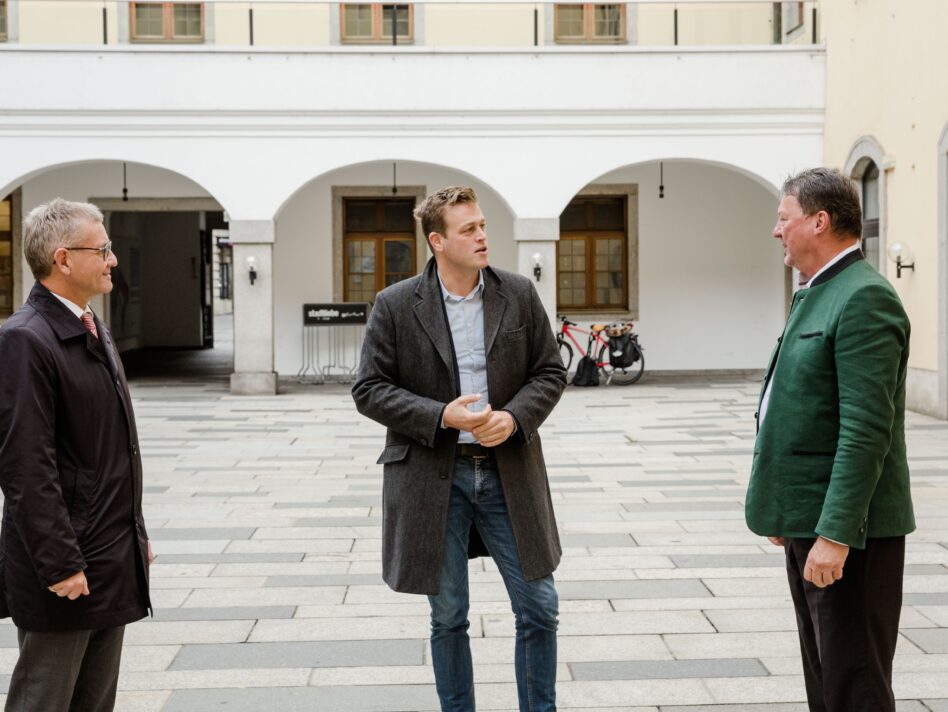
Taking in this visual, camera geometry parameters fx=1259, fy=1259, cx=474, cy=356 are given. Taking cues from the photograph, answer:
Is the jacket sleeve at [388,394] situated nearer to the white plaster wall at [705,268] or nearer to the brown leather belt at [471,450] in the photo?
the brown leather belt at [471,450]

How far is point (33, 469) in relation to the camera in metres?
3.09

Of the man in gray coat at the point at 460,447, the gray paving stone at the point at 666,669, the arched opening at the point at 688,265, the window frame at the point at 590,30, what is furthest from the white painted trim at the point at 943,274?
the man in gray coat at the point at 460,447

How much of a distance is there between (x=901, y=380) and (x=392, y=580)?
1548 mm

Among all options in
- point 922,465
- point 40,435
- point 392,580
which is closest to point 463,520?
point 392,580

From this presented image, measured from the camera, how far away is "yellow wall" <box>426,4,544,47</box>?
701 inches

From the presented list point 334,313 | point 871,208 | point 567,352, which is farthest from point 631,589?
point 567,352

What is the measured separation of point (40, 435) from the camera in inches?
123

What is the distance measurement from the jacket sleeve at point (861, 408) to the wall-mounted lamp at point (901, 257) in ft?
39.0

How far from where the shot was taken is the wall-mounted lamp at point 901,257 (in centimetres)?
1438

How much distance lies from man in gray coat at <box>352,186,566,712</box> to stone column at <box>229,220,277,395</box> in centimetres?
1364

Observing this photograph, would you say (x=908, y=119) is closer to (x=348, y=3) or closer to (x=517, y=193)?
(x=517, y=193)

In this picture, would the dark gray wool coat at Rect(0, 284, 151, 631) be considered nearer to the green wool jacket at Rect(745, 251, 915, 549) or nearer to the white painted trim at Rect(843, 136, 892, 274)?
the green wool jacket at Rect(745, 251, 915, 549)

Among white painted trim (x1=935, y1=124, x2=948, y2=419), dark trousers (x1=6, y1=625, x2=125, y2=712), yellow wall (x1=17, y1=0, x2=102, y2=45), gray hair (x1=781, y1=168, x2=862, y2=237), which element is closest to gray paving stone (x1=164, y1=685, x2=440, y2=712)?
dark trousers (x1=6, y1=625, x2=125, y2=712)

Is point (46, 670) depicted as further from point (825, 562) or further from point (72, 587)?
point (825, 562)
